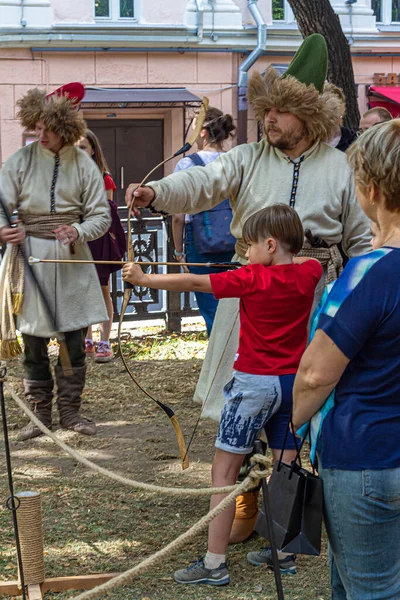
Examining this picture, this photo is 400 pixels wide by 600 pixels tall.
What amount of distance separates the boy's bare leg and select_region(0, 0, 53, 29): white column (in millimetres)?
9875

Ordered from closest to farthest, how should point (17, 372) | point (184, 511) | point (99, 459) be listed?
point (184, 511)
point (99, 459)
point (17, 372)

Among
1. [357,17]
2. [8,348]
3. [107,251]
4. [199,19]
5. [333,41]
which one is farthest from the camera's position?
[357,17]

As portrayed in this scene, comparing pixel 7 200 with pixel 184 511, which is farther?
pixel 7 200

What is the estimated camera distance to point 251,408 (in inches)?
125

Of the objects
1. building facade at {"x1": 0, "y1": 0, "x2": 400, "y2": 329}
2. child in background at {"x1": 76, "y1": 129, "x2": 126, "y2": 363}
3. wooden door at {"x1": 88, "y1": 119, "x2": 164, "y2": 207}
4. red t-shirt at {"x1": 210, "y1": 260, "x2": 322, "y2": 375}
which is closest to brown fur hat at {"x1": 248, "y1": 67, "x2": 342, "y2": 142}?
red t-shirt at {"x1": 210, "y1": 260, "x2": 322, "y2": 375}

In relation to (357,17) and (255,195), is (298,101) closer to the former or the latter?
(255,195)

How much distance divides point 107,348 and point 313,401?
5.24 meters

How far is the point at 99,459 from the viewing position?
491cm

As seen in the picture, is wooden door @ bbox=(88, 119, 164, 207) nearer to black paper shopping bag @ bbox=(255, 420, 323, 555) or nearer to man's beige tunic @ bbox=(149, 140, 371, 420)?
man's beige tunic @ bbox=(149, 140, 371, 420)

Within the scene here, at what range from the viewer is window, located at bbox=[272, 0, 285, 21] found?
13.2m

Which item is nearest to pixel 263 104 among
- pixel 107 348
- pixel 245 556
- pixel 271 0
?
pixel 245 556

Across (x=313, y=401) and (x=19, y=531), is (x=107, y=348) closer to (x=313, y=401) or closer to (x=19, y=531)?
(x=19, y=531)

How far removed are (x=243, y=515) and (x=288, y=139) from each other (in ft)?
4.94

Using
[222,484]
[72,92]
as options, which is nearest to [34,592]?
[222,484]
